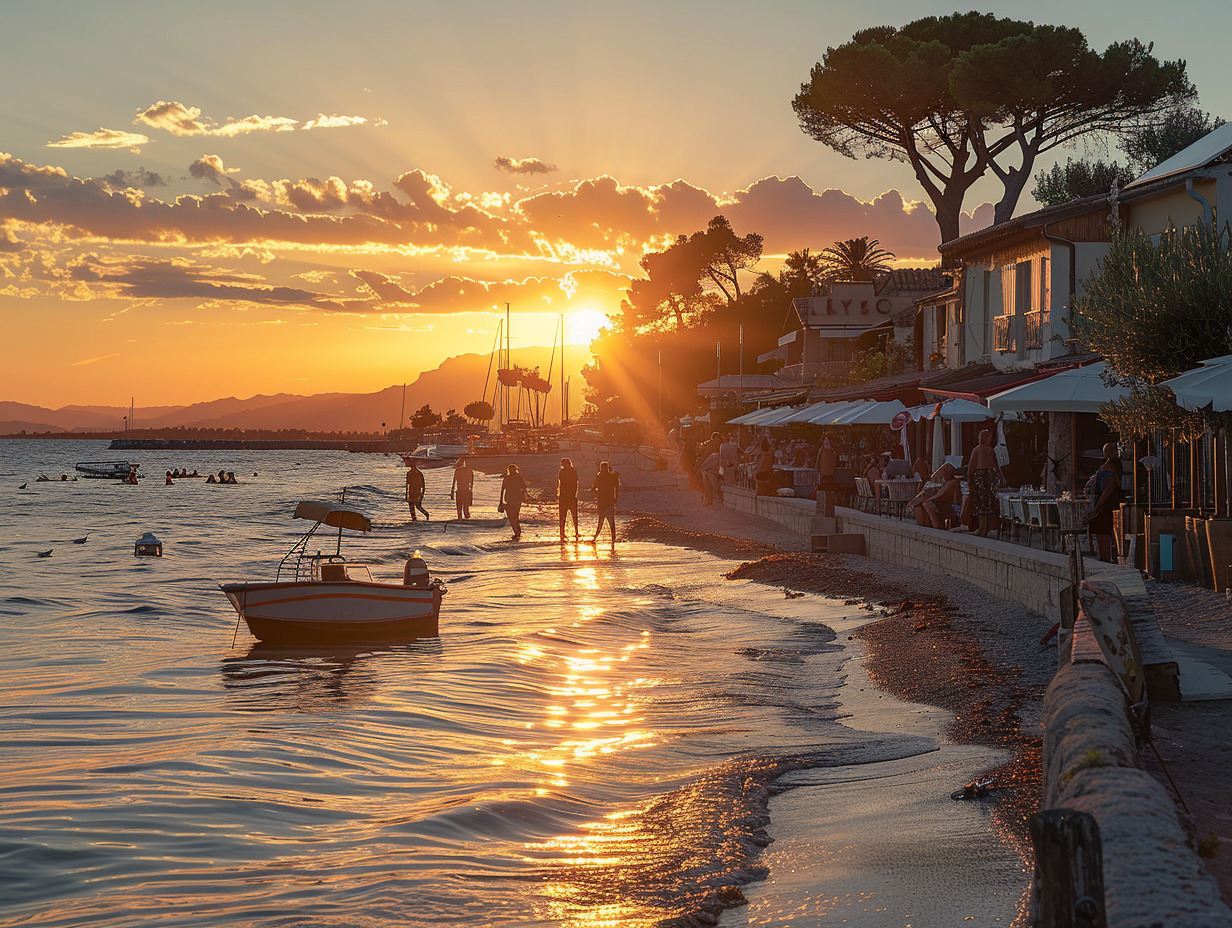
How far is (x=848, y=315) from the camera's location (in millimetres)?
57281

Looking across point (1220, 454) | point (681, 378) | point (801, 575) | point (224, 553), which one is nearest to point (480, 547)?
point (224, 553)

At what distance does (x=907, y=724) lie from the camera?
8953mm

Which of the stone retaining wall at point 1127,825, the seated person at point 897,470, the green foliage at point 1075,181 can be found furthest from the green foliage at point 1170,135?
the stone retaining wall at point 1127,825

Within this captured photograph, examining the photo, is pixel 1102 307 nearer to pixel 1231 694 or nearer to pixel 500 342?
pixel 1231 694

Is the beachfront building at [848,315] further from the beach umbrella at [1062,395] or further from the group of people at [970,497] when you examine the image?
the beach umbrella at [1062,395]

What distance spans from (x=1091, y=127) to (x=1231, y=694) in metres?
33.9

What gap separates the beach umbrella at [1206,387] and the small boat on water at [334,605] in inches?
392

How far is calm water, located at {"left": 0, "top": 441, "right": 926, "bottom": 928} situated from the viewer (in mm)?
5961

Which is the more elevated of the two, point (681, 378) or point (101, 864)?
point (681, 378)

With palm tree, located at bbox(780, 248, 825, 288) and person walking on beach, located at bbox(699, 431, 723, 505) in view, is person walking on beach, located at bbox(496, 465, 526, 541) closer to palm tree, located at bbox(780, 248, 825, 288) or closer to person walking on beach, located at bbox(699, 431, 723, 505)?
person walking on beach, located at bbox(699, 431, 723, 505)

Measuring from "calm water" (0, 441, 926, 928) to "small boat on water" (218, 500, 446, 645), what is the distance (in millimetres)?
452

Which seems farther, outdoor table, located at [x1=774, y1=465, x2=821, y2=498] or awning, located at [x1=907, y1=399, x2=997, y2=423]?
A: outdoor table, located at [x1=774, y1=465, x2=821, y2=498]

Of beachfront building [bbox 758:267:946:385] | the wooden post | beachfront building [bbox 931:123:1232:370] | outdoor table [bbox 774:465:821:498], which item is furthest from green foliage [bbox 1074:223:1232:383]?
beachfront building [bbox 758:267:946:385]

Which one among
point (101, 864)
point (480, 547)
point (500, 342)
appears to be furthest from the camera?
A: point (500, 342)
